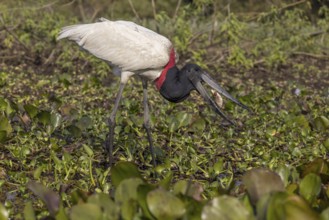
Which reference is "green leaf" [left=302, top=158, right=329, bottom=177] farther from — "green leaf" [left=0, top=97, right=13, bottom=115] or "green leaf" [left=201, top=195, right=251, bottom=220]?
"green leaf" [left=0, top=97, right=13, bottom=115]

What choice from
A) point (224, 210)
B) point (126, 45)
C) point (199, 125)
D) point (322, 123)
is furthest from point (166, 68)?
point (224, 210)

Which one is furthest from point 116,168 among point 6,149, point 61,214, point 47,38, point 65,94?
point 47,38

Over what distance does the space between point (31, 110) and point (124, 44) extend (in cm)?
85

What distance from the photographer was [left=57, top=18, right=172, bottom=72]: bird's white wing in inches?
216

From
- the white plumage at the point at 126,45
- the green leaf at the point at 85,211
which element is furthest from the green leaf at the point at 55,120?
the green leaf at the point at 85,211

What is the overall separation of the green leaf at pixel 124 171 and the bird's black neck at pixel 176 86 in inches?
68.1

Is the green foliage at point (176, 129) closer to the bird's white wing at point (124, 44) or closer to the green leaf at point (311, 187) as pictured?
the green leaf at point (311, 187)

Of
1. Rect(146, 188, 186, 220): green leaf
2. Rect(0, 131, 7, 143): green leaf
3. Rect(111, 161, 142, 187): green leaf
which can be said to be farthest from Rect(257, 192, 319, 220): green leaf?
Rect(0, 131, 7, 143): green leaf

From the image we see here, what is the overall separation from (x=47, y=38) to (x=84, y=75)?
3.31ft

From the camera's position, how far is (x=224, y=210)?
3.04 m

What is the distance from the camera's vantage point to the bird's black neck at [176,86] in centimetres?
555

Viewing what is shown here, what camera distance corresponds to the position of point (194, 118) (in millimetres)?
6363

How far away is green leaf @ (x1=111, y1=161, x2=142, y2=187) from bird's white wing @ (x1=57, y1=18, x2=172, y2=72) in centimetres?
170

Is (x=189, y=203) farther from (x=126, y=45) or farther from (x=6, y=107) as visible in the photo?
(x=6, y=107)
